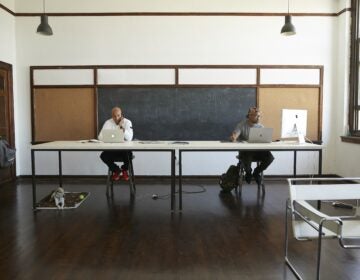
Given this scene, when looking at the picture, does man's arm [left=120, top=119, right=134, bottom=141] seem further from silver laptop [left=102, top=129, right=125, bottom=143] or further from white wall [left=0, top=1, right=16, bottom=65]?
white wall [left=0, top=1, right=16, bottom=65]

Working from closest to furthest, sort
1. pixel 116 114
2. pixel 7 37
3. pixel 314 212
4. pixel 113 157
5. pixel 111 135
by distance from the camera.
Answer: pixel 314 212, pixel 111 135, pixel 113 157, pixel 116 114, pixel 7 37

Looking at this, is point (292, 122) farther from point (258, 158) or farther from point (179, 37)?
point (179, 37)

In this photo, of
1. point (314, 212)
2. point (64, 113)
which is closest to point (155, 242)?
point (314, 212)

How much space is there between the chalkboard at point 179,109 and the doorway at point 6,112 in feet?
4.55

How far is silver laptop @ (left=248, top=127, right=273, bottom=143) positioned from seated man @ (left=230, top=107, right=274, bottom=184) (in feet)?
1.42

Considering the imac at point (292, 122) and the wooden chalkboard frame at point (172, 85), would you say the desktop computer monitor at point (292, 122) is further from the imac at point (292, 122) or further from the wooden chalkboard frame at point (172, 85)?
the wooden chalkboard frame at point (172, 85)

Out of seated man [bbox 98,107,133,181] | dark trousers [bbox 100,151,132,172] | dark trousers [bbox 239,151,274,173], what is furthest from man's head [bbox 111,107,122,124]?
dark trousers [bbox 239,151,274,173]

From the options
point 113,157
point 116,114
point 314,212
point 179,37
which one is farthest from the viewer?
point 179,37

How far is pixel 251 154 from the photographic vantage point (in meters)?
4.54

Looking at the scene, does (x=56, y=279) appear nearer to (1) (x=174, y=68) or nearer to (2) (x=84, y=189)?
(2) (x=84, y=189)

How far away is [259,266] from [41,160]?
439 centimetres

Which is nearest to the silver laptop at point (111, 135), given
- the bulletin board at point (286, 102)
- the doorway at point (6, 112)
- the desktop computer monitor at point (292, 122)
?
the desktop computer monitor at point (292, 122)

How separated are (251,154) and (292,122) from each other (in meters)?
0.86

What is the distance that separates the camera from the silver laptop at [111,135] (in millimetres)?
4016
